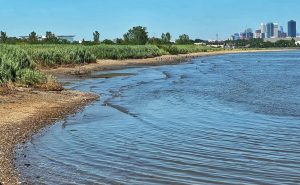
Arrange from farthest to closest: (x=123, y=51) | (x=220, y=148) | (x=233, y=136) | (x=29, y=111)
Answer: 1. (x=123, y=51)
2. (x=29, y=111)
3. (x=233, y=136)
4. (x=220, y=148)

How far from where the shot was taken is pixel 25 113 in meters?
17.2

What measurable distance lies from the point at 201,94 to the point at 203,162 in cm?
1727

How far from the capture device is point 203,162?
10.7 m

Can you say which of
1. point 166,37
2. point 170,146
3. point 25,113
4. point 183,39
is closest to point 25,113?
point 25,113

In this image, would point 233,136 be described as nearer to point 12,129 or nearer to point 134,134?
point 134,134

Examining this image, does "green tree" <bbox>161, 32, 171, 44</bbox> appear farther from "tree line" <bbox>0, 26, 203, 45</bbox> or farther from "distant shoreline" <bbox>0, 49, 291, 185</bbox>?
"distant shoreline" <bbox>0, 49, 291, 185</bbox>

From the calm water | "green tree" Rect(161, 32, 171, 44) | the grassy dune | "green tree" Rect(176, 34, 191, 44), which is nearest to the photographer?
the calm water

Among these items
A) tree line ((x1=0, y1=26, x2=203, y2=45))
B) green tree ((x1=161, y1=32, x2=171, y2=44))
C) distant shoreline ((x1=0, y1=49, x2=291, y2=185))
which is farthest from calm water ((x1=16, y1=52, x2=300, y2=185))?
green tree ((x1=161, y1=32, x2=171, y2=44))

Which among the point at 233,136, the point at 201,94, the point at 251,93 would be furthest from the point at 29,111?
the point at 251,93

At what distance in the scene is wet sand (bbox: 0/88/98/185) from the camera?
10.8m

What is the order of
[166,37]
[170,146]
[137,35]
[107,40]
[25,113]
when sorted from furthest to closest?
[166,37]
[137,35]
[107,40]
[25,113]
[170,146]

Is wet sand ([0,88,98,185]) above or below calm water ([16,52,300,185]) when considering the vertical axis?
above

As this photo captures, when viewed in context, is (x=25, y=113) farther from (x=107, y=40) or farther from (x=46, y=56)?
(x=107, y=40)

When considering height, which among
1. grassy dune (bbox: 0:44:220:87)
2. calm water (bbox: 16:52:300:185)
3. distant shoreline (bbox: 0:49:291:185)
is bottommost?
calm water (bbox: 16:52:300:185)
